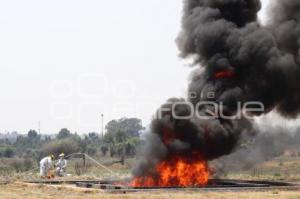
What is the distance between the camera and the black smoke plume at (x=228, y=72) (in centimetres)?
4300

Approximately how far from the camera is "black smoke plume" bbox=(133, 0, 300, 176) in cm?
4300

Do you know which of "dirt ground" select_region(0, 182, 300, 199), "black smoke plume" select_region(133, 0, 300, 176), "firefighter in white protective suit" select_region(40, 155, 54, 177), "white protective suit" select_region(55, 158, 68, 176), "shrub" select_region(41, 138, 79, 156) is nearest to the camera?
"dirt ground" select_region(0, 182, 300, 199)

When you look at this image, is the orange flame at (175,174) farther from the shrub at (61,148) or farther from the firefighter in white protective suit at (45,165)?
the shrub at (61,148)

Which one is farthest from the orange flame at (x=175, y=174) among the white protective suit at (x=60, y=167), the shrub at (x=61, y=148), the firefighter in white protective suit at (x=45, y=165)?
the shrub at (x=61, y=148)

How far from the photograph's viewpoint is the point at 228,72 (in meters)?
45.2

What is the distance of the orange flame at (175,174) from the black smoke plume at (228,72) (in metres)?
0.52

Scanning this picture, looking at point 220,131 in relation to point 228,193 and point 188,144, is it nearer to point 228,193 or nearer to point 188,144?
point 188,144

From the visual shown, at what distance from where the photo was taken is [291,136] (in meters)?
69.2

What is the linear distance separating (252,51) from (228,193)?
40.9 feet

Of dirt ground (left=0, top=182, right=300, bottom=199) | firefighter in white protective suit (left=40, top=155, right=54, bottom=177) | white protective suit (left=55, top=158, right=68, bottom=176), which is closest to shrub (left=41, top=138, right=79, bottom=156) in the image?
white protective suit (left=55, top=158, right=68, bottom=176)

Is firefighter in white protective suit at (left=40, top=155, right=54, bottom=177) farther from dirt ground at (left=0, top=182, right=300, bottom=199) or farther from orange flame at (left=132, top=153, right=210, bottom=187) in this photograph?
dirt ground at (left=0, top=182, right=300, bottom=199)

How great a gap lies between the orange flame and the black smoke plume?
20.3 inches

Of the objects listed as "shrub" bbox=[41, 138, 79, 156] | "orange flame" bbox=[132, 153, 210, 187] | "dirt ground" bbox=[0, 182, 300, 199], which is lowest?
"dirt ground" bbox=[0, 182, 300, 199]

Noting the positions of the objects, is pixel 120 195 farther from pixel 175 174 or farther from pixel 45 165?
pixel 45 165
